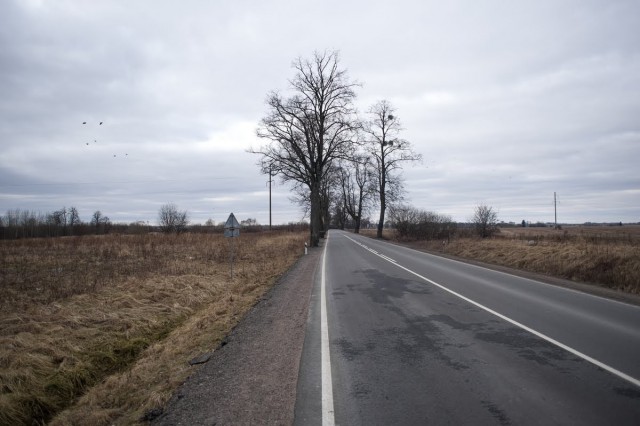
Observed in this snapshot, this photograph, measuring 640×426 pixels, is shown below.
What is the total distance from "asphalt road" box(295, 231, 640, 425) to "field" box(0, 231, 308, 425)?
2.23m

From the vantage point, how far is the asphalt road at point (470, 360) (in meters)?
3.98

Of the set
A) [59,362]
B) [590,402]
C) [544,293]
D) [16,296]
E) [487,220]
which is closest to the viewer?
[590,402]

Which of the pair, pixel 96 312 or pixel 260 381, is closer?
pixel 260 381

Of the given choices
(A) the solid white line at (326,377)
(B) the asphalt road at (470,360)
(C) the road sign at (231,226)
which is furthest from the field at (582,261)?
(C) the road sign at (231,226)

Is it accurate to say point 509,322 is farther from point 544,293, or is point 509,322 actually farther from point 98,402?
point 98,402

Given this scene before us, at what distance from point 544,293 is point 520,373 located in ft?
21.8

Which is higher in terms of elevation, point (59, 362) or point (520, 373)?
point (520, 373)

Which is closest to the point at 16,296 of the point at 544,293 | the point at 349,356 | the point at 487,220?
the point at 349,356

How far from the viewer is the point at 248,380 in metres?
5.01

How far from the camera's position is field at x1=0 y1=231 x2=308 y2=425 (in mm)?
5555

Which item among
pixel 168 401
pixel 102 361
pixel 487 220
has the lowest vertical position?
Result: pixel 102 361

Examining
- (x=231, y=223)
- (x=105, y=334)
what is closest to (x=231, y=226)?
(x=231, y=223)

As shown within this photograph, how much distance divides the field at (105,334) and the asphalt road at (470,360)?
223 centimetres

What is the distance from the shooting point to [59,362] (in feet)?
23.7
